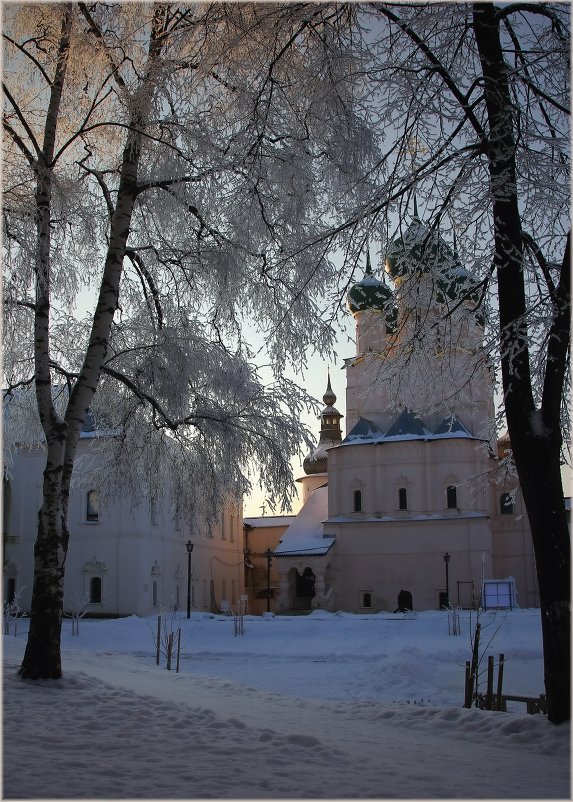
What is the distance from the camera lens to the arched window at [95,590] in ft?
126

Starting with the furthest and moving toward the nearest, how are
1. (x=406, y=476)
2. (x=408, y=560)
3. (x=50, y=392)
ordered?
1. (x=406, y=476)
2. (x=408, y=560)
3. (x=50, y=392)

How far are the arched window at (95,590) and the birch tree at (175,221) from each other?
27297mm

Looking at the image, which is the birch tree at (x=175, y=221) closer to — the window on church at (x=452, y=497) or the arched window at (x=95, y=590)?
the arched window at (x=95, y=590)

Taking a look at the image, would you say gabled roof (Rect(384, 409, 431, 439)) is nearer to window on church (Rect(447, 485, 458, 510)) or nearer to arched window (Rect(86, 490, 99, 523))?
window on church (Rect(447, 485, 458, 510))

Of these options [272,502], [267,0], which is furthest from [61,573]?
[267,0]

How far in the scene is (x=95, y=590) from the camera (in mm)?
38656

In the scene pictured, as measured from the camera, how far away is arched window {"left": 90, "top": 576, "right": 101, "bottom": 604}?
3840 centimetres

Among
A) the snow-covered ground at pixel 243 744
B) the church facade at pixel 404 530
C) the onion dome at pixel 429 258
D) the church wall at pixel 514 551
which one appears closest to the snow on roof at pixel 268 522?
the church facade at pixel 404 530

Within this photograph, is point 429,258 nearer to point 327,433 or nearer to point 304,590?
point 304,590

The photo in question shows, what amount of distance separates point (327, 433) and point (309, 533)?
2016 centimetres

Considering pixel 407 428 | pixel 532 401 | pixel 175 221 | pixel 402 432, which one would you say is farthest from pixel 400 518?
pixel 532 401

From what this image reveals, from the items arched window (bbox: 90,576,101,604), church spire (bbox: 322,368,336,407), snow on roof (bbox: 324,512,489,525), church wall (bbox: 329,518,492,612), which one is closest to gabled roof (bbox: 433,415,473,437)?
snow on roof (bbox: 324,512,489,525)

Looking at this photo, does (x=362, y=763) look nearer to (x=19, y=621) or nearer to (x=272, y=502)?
(x=272, y=502)

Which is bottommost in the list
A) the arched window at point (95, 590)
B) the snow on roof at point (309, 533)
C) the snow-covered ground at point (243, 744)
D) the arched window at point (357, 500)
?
the arched window at point (95, 590)
